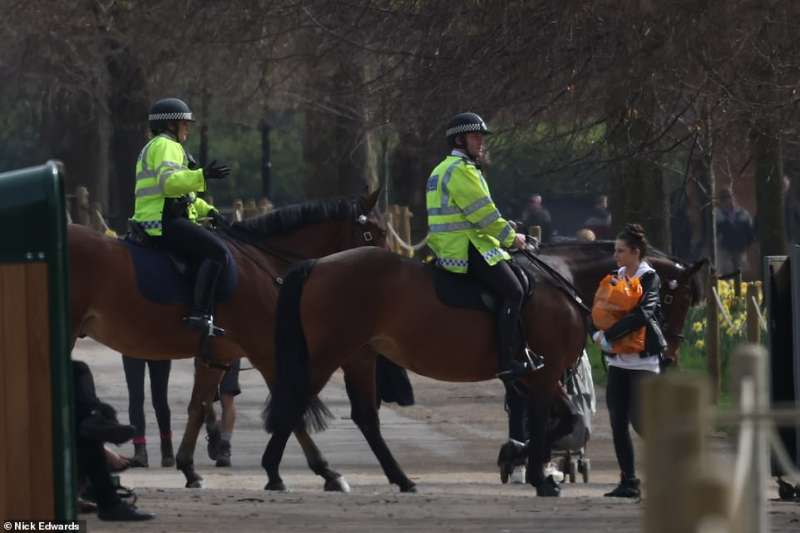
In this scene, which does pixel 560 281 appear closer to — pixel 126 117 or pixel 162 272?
A: pixel 162 272

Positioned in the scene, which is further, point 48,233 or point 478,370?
point 478,370

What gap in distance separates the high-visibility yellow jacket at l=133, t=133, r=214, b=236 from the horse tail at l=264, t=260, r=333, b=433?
1.05 m

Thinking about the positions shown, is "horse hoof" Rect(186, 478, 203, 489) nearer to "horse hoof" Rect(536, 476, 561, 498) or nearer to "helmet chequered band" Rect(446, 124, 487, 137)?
"horse hoof" Rect(536, 476, 561, 498)

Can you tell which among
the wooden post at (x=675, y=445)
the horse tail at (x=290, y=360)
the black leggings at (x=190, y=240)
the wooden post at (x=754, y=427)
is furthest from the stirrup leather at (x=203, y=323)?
the wooden post at (x=675, y=445)

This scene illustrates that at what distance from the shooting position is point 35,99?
1468 inches

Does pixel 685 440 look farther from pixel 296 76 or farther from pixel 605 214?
pixel 605 214

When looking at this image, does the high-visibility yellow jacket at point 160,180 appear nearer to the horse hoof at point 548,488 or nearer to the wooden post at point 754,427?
the horse hoof at point 548,488

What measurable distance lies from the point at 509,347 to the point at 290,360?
142 centimetres

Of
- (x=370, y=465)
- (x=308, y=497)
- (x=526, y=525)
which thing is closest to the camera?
(x=526, y=525)

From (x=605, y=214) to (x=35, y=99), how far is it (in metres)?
12.4

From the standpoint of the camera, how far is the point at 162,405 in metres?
13.7

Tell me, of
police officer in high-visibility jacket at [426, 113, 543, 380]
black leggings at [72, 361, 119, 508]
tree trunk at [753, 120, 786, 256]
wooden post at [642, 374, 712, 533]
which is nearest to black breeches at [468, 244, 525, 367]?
police officer in high-visibility jacket at [426, 113, 543, 380]

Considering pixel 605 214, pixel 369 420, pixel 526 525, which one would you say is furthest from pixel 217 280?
pixel 605 214

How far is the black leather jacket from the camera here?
11.3 m
